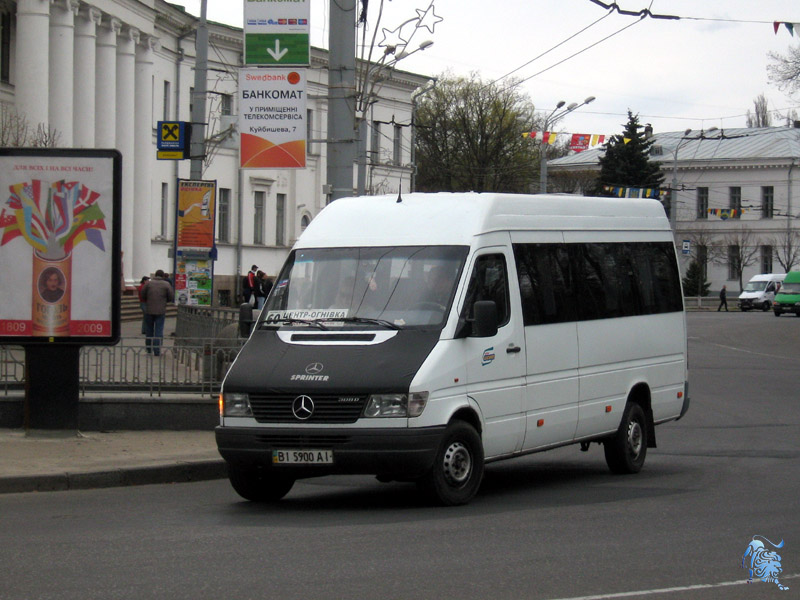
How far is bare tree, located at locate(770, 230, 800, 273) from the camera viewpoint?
3514 inches

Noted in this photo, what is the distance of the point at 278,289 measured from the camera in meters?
10.8

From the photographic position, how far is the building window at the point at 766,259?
303ft

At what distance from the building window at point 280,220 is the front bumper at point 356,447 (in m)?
49.2

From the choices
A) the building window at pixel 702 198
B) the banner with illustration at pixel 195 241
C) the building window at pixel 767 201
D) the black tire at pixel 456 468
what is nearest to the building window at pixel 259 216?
the banner with illustration at pixel 195 241

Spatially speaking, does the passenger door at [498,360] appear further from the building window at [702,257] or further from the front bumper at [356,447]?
the building window at [702,257]

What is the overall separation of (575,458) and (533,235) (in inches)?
150

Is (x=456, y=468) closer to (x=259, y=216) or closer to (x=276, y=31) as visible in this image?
(x=276, y=31)

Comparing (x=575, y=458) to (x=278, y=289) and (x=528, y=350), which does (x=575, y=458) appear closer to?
(x=528, y=350)

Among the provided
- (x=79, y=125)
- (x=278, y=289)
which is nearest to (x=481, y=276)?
(x=278, y=289)

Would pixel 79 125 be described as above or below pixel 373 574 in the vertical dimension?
above

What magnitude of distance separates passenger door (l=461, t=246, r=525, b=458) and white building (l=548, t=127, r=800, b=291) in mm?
78904

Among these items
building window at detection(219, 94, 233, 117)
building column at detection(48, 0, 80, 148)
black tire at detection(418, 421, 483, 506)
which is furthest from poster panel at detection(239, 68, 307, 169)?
building window at detection(219, 94, 233, 117)

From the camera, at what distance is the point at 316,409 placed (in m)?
9.50

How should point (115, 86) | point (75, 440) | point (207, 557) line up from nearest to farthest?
1. point (207, 557)
2. point (75, 440)
3. point (115, 86)
